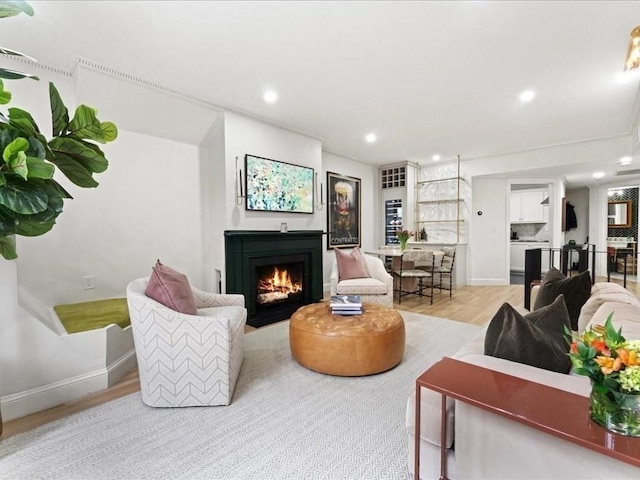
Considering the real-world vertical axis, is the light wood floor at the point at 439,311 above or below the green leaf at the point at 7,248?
below

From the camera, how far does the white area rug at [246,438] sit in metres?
1.44

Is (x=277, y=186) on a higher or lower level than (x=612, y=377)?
higher

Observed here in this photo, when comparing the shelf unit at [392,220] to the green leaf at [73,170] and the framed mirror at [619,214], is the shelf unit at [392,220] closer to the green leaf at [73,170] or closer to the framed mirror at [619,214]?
the framed mirror at [619,214]

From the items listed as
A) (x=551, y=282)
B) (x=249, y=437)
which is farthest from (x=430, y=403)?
(x=551, y=282)

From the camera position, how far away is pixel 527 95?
10.7ft

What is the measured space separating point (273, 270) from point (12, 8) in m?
3.32

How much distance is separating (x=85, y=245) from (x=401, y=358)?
3.34 meters

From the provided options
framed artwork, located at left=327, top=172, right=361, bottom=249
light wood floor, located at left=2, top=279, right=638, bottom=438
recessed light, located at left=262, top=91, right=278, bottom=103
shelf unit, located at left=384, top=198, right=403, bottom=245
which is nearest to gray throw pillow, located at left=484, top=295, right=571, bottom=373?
light wood floor, located at left=2, top=279, right=638, bottom=438

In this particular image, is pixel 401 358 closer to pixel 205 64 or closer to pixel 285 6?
pixel 285 6

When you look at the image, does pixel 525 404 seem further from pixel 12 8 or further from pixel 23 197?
A: pixel 12 8

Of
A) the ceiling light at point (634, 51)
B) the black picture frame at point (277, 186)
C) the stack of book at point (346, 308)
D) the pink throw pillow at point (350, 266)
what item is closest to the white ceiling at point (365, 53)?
the ceiling light at point (634, 51)

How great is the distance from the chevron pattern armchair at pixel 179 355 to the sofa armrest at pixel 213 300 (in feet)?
2.51

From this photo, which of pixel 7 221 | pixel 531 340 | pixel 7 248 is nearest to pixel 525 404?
pixel 531 340

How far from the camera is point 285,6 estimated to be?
1980 mm
